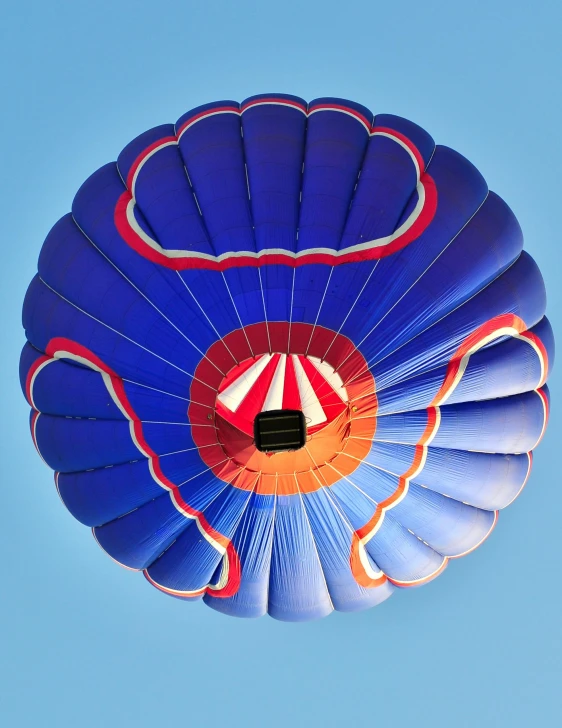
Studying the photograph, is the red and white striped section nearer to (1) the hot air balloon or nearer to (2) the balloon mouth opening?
(1) the hot air balloon

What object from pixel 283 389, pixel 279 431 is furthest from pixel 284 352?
pixel 279 431

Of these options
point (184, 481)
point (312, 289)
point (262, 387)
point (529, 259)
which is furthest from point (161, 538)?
point (529, 259)

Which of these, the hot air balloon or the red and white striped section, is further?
the red and white striped section

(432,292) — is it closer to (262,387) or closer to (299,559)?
(262,387)

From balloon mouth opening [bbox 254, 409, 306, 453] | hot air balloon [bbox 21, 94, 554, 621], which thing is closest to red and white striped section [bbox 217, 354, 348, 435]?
hot air balloon [bbox 21, 94, 554, 621]

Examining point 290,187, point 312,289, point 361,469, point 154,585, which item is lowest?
point 154,585

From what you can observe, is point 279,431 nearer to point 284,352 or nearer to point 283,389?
point 283,389
